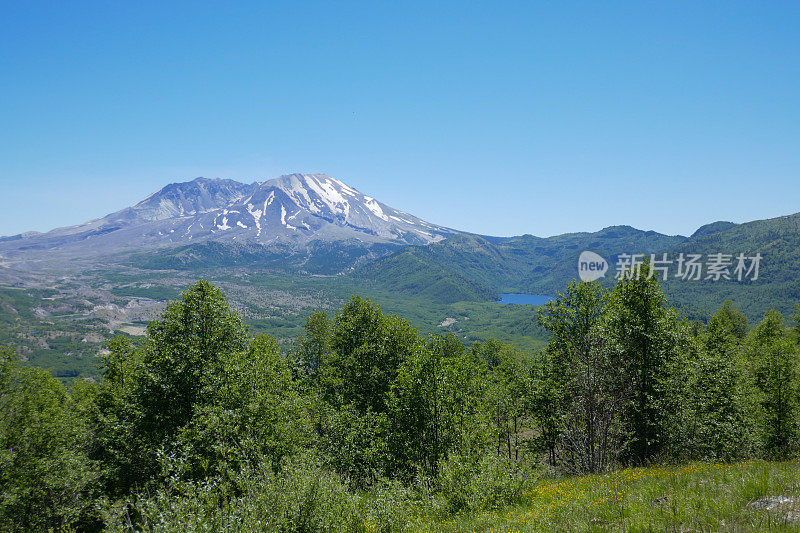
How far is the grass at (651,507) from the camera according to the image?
927 centimetres

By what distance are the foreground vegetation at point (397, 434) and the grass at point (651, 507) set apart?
0.26ft

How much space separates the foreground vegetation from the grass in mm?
81

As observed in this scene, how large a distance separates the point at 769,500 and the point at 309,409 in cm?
3165

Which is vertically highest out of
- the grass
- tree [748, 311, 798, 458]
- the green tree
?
the grass

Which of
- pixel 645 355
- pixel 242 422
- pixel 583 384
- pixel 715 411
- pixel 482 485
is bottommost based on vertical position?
pixel 715 411

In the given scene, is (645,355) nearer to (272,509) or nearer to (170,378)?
(272,509)

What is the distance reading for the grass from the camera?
30.4 ft

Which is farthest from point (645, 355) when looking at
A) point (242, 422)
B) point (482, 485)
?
point (242, 422)

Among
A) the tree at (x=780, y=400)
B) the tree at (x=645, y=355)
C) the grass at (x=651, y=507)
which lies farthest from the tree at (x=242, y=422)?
the tree at (x=780, y=400)

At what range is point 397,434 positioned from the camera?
2447 centimetres

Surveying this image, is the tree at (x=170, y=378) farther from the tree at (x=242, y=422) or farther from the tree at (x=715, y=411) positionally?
the tree at (x=715, y=411)

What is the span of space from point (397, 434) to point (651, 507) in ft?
52.1

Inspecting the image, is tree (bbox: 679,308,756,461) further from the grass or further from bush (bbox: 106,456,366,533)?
bush (bbox: 106,456,366,533)

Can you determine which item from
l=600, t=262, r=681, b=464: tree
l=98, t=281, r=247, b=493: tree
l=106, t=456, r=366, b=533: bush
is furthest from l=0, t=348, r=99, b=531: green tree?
l=600, t=262, r=681, b=464: tree
